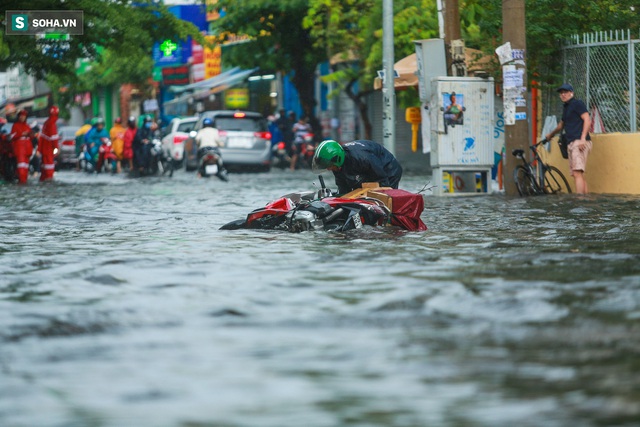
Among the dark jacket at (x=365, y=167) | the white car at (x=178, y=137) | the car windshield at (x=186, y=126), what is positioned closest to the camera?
the dark jacket at (x=365, y=167)

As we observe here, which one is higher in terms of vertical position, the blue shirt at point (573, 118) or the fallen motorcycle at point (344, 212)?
the blue shirt at point (573, 118)

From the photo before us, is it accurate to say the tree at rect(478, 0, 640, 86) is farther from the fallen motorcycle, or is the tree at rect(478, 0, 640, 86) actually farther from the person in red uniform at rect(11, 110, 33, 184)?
the person in red uniform at rect(11, 110, 33, 184)

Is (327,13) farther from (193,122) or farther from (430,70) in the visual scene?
(430,70)

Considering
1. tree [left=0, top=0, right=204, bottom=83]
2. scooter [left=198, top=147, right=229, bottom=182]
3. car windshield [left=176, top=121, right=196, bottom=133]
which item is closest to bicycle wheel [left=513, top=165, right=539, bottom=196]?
scooter [left=198, top=147, right=229, bottom=182]

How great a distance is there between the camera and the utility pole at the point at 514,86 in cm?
2164

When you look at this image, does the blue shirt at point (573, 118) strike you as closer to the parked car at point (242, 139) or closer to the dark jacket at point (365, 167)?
the dark jacket at point (365, 167)

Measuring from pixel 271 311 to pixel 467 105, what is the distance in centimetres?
1534

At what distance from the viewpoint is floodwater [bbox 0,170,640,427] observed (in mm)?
5035

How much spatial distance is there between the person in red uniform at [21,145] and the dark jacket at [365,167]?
18.9m

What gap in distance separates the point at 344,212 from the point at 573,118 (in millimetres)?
7994

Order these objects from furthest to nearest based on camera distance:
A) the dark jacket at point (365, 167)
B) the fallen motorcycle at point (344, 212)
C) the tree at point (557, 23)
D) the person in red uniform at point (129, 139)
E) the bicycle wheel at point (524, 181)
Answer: the person in red uniform at point (129, 139) < the tree at point (557, 23) < the bicycle wheel at point (524, 181) < the dark jacket at point (365, 167) < the fallen motorcycle at point (344, 212)

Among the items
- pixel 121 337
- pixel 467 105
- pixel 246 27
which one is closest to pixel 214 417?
pixel 121 337

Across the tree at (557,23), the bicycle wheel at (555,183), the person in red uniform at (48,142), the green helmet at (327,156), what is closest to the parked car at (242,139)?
the person in red uniform at (48,142)

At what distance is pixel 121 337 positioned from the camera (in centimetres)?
675
